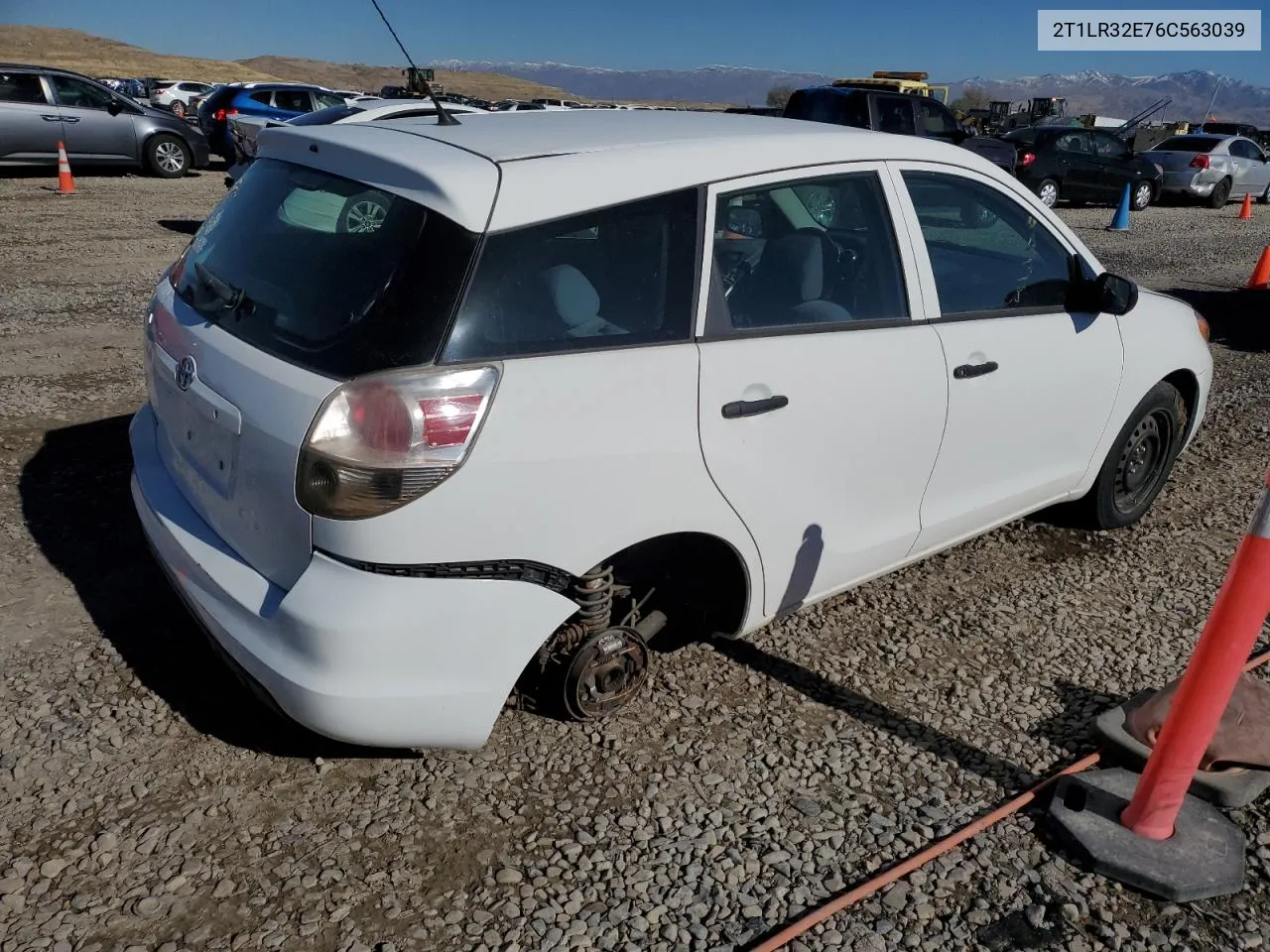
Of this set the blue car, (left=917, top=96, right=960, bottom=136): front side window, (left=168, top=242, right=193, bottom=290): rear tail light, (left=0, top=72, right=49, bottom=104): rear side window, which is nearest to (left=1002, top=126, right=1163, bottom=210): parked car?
(left=917, top=96, right=960, bottom=136): front side window

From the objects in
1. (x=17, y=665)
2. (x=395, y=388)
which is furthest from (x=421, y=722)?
(x=17, y=665)

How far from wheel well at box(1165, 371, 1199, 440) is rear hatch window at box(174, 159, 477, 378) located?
3474 millimetres

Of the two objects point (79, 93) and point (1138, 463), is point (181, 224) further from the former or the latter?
point (1138, 463)

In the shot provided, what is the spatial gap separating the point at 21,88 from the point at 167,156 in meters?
2.23

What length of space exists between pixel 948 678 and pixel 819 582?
2.07 ft

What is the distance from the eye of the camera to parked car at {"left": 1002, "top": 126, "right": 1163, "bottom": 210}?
1870 centimetres

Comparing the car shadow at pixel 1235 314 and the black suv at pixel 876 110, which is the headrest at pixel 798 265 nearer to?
the car shadow at pixel 1235 314

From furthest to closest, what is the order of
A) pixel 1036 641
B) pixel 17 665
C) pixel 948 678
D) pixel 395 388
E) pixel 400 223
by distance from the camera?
pixel 1036 641 < pixel 948 678 < pixel 17 665 < pixel 400 223 < pixel 395 388

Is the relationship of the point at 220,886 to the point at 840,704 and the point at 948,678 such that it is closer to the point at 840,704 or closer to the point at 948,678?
the point at 840,704

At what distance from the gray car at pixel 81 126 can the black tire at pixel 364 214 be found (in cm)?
1565

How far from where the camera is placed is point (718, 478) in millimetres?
2908

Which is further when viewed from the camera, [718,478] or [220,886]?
[718,478]

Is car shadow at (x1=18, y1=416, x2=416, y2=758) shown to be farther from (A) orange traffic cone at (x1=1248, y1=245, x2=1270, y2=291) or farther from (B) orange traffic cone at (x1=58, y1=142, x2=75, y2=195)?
(B) orange traffic cone at (x1=58, y1=142, x2=75, y2=195)

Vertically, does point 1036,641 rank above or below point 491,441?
below
